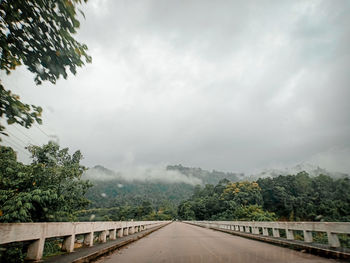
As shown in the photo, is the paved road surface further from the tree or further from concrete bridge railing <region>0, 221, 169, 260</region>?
the tree

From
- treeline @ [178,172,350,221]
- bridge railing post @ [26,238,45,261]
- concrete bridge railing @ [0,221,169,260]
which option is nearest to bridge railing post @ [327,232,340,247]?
concrete bridge railing @ [0,221,169,260]

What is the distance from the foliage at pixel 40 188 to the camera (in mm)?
12828

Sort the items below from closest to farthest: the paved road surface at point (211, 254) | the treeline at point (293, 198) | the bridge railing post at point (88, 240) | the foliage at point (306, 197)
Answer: the paved road surface at point (211, 254) < the bridge railing post at point (88, 240) < the foliage at point (306, 197) < the treeline at point (293, 198)

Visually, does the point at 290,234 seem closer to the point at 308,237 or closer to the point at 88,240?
the point at 308,237

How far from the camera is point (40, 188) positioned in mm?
15367

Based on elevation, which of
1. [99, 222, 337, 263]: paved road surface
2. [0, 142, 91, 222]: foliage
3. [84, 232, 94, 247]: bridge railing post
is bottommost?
[99, 222, 337, 263]: paved road surface

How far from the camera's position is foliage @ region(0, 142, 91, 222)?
12.8 metres

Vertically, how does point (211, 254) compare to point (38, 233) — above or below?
below

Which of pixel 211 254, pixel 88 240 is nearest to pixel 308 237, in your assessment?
pixel 211 254

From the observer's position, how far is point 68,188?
19.2 m

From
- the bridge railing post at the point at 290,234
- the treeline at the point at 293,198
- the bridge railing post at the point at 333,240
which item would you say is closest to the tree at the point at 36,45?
the bridge railing post at the point at 333,240

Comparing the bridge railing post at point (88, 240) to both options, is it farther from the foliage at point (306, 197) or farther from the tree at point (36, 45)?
the foliage at point (306, 197)

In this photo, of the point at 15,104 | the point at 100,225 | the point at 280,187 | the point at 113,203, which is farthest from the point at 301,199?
the point at 113,203

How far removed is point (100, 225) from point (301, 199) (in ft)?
264
